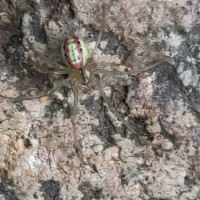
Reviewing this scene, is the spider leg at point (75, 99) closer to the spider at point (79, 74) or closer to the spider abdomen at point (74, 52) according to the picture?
the spider at point (79, 74)

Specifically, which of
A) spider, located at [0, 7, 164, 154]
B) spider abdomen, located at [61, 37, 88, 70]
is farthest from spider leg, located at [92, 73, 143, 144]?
spider abdomen, located at [61, 37, 88, 70]

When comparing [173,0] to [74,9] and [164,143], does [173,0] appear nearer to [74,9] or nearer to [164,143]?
[74,9]

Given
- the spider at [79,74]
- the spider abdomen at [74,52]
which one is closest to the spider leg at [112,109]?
the spider at [79,74]

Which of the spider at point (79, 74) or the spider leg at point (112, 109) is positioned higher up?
the spider at point (79, 74)

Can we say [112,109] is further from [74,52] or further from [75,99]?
[74,52]

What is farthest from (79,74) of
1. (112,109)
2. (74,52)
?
(112,109)
